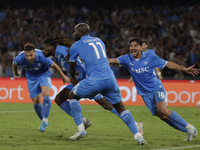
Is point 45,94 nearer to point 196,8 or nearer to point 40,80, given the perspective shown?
point 40,80

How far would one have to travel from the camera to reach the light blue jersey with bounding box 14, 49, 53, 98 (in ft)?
24.9

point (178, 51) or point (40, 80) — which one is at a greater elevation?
point (40, 80)

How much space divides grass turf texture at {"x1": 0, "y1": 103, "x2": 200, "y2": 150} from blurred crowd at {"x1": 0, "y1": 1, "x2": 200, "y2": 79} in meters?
6.06

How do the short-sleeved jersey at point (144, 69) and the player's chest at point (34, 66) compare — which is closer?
the short-sleeved jersey at point (144, 69)

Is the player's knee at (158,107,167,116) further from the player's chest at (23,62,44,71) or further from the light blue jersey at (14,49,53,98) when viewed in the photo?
the player's chest at (23,62,44,71)

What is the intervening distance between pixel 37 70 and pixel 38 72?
87mm

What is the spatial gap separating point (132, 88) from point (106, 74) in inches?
311

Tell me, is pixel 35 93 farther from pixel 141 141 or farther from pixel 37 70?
pixel 141 141

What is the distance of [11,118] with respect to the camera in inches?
372

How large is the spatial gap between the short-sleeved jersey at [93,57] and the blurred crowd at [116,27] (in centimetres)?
931

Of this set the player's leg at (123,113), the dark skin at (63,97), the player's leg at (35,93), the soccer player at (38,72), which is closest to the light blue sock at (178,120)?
the player's leg at (123,113)

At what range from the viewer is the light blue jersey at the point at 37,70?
7.59m

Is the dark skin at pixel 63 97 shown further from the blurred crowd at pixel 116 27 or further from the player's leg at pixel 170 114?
the blurred crowd at pixel 116 27

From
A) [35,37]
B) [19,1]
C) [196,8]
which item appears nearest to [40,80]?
[35,37]
